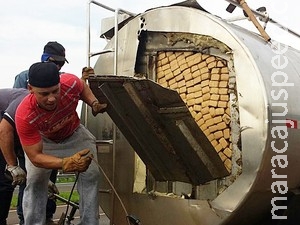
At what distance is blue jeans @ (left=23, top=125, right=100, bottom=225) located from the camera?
3.76 m

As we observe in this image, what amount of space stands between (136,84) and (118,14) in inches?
53.7

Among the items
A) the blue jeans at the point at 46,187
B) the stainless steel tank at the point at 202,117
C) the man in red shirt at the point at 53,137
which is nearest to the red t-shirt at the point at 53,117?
the man in red shirt at the point at 53,137

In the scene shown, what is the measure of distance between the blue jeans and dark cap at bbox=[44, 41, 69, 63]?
1078 mm

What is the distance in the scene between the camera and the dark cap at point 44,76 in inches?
135

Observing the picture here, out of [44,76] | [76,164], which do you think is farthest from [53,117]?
[76,164]

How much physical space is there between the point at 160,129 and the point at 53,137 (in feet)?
2.95

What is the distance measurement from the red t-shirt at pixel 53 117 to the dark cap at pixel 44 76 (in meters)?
0.20

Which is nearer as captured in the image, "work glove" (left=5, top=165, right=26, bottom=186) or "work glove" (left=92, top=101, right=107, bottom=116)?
"work glove" (left=92, top=101, right=107, bottom=116)

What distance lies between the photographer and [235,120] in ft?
11.1

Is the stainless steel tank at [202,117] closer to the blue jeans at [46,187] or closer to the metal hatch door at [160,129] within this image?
the metal hatch door at [160,129]

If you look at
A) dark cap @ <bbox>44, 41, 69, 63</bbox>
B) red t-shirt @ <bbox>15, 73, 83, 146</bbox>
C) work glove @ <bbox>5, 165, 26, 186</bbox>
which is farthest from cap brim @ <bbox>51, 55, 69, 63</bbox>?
work glove @ <bbox>5, 165, 26, 186</bbox>

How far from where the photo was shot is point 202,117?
3604mm

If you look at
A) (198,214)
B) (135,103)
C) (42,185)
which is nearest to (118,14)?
(135,103)

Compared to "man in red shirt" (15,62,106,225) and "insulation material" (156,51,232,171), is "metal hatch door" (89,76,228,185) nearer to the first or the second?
"insulation material" (156,51,232,171)
